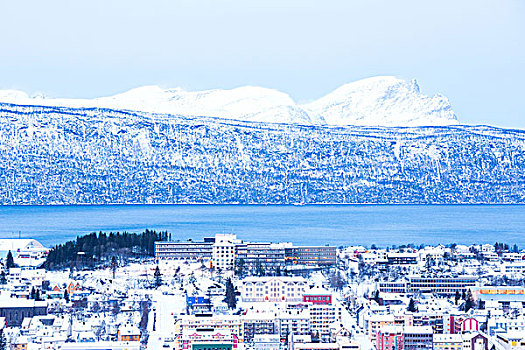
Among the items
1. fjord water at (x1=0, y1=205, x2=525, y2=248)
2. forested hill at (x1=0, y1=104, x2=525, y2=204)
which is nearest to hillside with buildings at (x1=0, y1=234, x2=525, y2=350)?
fjord water at (x1=0, y1=205, x2=525, y2=248)

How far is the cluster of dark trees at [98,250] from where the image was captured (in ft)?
192

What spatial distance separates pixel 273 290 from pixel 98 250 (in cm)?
1776

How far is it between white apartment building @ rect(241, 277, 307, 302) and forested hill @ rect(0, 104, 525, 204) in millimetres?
114104

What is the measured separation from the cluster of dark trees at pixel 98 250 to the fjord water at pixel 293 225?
11.8 meters

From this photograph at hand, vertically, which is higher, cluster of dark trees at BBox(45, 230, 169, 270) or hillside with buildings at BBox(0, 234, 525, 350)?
cluster of dark trees at BBox(45, 230, 169, 270)

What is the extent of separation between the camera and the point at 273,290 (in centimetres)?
4566

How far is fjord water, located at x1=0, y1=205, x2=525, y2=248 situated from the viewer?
84.7 metres

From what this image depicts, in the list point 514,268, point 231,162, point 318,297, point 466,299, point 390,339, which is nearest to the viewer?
point 390,339

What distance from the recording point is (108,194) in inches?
6393

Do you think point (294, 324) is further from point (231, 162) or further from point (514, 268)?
point (231, 162)

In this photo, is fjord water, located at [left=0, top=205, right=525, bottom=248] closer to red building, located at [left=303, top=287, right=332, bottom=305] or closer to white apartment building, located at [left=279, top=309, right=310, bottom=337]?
red building, located at [left=303, top=287, right=332, bottom=305]

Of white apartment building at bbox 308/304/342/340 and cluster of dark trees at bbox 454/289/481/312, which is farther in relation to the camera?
cluster of dark trees at bbox 454/289/481/312

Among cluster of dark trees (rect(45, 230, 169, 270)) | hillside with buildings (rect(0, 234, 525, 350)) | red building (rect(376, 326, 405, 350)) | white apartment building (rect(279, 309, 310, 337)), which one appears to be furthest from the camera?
cluster of dark trees (rect(45, 230, 169, 270))

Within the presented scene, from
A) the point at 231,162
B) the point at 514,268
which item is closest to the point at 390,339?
the point at 514,268
